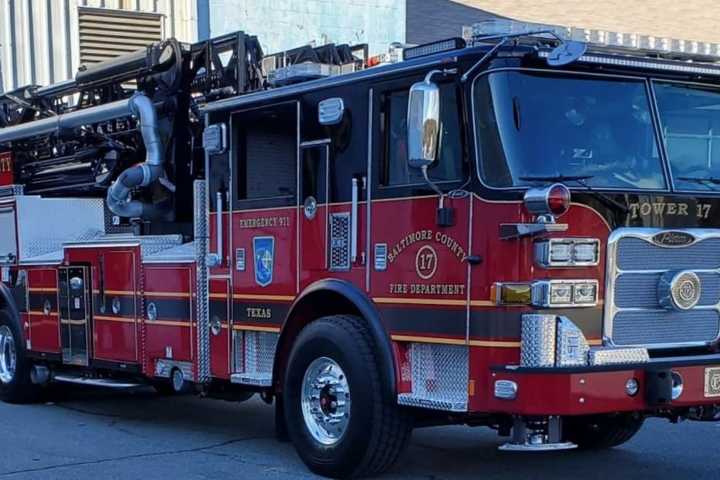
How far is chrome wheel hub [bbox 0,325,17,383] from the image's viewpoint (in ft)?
36.1

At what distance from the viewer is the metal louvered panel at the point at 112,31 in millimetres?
18281

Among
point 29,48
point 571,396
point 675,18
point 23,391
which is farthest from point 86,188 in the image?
point 675,18

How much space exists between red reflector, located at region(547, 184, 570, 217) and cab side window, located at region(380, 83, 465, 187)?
67cm

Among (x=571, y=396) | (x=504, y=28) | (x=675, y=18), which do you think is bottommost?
(x=571, y=396)

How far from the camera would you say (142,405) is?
10.9 meters

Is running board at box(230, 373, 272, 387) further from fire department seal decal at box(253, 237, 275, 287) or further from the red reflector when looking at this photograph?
the red reflector

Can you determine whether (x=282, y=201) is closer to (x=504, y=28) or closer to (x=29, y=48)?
(x=504, y=28)

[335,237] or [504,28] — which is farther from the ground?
[504,28]

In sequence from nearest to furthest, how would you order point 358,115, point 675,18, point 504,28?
point 504,28
point 358,115
point 675,18

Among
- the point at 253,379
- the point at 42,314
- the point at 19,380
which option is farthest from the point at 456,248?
the point at 19,380

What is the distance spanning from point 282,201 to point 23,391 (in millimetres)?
4575

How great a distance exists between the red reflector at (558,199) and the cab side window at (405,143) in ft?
2.19

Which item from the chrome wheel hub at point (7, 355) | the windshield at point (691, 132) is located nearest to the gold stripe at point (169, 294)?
the chrome wheel hub at point (7, 355)

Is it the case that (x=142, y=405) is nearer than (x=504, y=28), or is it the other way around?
(x=504, y=28)
